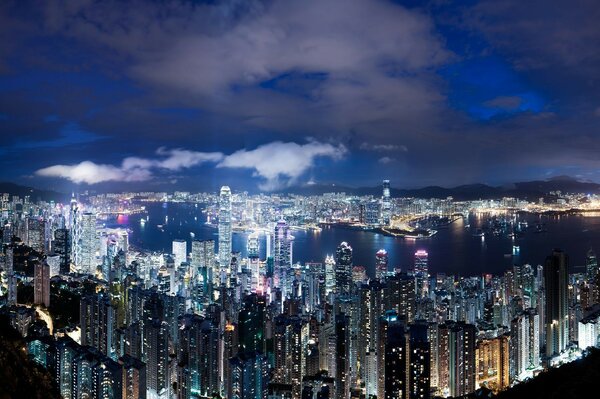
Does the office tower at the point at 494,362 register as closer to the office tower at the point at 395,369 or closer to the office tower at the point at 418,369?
the office tower at the point at 418,369

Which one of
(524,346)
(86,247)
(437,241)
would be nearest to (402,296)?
(524,346)

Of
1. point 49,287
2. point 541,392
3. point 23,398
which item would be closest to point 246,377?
point 23,398

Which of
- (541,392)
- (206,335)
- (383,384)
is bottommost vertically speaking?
(383,384)

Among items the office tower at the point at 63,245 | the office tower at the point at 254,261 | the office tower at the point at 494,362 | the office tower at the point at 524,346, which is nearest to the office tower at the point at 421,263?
the office tower at the point at 254,261

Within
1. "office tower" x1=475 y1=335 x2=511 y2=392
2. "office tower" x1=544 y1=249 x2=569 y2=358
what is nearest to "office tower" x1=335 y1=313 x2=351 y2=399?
"office tower" x1=475 y1=335 x2=511 y2=392

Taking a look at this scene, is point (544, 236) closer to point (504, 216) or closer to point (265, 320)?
point (504, 216)

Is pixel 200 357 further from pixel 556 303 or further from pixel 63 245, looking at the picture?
pixel 63 245
